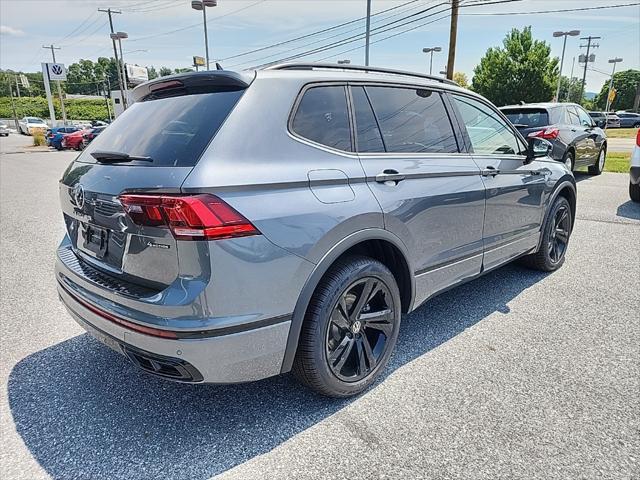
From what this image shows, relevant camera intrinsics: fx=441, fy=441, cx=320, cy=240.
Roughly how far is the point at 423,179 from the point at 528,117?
7811mm

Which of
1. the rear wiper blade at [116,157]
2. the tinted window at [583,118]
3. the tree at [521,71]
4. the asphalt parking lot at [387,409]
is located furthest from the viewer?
the tree at [521,71]

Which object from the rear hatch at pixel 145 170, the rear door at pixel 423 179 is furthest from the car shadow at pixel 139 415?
the rear hatch at pixel 145 170

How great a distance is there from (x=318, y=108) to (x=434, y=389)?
1.77 metres

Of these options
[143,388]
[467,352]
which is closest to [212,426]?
[143,388]

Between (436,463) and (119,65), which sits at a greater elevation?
(119,65)

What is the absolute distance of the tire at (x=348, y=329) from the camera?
7.50ft

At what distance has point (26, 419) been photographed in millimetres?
2393

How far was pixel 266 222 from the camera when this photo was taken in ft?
6.50

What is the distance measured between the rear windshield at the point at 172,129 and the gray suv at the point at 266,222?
0.01 metres

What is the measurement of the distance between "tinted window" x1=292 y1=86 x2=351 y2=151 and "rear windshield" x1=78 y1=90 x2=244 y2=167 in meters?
0.35

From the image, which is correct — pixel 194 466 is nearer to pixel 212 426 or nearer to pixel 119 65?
pixel 212 426

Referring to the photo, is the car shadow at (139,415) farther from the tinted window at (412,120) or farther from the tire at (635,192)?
the tire at (635,192)

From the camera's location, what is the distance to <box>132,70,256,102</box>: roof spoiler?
220cm

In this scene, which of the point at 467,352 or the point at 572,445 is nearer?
the point at 572,445
